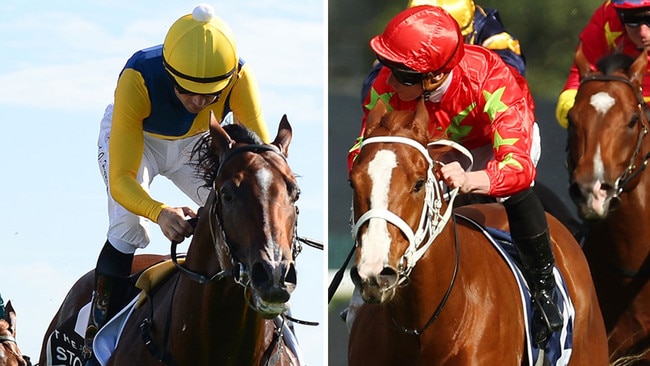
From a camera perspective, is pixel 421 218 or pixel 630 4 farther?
pixel 630 4

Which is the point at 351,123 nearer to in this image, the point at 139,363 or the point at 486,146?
the point at 486,146

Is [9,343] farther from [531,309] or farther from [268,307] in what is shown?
[268,307]

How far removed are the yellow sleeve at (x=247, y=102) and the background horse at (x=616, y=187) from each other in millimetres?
1326

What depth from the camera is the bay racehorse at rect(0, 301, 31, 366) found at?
8.26 metres

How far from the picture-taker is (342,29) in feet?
27.6

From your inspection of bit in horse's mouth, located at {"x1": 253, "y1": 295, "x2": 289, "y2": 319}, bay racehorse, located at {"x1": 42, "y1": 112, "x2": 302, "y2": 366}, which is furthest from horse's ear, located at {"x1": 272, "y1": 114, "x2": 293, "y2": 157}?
bit in horse's mouth, located at {"x1": 253, "y1": 295, "x2": 289, "y2": 319}

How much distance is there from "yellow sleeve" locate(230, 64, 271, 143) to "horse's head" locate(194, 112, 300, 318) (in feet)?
2.81

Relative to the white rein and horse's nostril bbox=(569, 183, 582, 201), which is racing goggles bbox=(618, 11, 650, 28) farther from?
the white rein

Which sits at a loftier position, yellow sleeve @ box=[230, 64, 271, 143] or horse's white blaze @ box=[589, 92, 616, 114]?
yellow sleeve @ box=[230, 64, 271, 143]

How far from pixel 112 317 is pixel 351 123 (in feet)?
10.8

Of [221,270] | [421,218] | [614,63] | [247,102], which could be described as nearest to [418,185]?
[421,218]

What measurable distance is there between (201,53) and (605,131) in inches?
68.9

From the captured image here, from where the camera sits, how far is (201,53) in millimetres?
5059

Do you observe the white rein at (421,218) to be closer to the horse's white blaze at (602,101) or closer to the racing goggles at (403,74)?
the racing goggles at (403,74)
